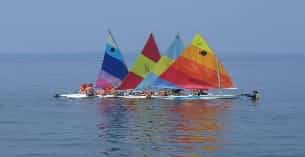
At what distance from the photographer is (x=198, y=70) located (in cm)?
10512

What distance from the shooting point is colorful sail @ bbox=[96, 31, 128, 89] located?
4368 inches

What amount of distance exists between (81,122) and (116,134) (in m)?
10.2

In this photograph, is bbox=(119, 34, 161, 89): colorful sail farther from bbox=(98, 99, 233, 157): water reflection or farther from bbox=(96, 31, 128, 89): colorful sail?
bbox=(98, 99, 233, 157): water reflection

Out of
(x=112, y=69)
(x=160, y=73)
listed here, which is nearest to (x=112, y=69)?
(x=112, y=69)

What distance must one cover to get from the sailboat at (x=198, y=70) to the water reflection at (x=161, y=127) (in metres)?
2.46

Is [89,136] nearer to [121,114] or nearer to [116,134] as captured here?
[116,134]

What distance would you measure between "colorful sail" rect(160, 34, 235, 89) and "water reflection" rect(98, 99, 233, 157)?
266cm

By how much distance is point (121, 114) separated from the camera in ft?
Answer: 301

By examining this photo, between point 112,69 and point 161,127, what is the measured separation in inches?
1271

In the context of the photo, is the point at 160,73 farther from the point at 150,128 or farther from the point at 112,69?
the point at 150,128

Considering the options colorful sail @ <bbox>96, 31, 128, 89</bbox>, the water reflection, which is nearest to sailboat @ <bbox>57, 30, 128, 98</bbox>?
colorful sail @ <bbox>96, 31, 128, 89</bbox>

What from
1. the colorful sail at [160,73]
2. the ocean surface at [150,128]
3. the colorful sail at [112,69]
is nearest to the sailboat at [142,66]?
the colorful sail at [160,73]

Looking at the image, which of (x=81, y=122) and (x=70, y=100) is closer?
(x=81, y=122)

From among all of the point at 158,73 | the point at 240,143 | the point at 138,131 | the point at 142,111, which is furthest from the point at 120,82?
the point at 240,143
